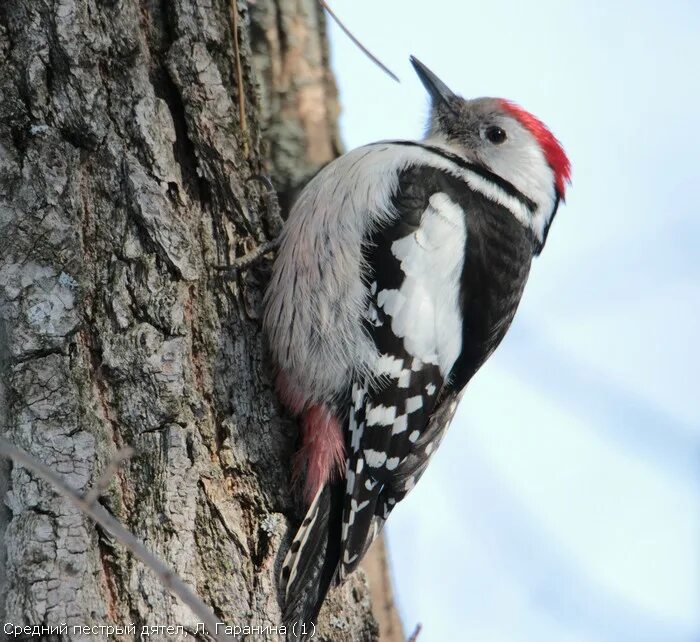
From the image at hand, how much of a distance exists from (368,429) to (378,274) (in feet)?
1.68

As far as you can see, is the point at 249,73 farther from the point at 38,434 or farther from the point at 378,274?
the point at 38,434

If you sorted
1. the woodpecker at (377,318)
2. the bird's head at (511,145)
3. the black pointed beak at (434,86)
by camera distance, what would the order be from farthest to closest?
the black pointed beak at (434,86), the bird's head at (511,145), the woodpecker at (377,318)

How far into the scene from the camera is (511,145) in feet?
12.2

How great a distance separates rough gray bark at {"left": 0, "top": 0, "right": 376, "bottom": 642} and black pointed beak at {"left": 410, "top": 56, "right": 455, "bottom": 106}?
4.17 feet

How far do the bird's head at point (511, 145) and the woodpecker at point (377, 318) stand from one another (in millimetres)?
467

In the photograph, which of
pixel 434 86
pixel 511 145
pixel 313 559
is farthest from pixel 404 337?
pixel 434 86

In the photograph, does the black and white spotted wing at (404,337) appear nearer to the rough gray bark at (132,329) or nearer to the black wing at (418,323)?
the black wing at (418,323)

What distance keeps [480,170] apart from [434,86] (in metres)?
0.66

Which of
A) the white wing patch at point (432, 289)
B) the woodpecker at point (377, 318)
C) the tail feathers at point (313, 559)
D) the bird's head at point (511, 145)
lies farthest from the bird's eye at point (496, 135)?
the tail feathers at point (313, 559)

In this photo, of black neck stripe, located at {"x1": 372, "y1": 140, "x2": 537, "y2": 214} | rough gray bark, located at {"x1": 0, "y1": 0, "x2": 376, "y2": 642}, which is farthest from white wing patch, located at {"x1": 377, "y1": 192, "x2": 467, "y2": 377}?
rough gray bark, located at {"x1": 0, "y1": 0, "x2": 376, "y2": 642}

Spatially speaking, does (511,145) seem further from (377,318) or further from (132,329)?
(132,329)

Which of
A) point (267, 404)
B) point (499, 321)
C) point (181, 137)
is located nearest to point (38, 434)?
point (267, 404)

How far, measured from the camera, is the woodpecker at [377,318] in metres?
2.86

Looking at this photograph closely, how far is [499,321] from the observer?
3.18m
